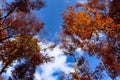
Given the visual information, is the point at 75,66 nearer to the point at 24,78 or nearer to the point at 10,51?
the point at 24,78

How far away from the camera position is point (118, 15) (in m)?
19.9

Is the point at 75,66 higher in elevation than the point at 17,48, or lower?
higher

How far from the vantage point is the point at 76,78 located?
83.4 feet

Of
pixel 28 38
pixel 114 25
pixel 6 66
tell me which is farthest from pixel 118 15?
pixel 6 66

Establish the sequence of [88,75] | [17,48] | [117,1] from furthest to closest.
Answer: [88,75], [17,48], [117,1]

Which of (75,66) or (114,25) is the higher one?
(75,66)

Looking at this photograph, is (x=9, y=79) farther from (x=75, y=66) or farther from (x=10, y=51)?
(x=75, y=66)

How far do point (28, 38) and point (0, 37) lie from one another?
5.35 feet

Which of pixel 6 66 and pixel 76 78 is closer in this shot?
pixel 6 66

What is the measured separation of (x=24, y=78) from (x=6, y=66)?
7.24 ft

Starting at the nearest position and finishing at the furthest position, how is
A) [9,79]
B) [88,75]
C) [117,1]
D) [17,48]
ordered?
[117,1] < [17,48] < [9,79] < [88,75]

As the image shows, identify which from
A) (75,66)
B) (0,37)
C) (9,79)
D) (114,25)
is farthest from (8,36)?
(75,66)

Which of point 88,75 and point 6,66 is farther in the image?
point 88,75

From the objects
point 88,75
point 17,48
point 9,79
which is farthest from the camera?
point 88,75
